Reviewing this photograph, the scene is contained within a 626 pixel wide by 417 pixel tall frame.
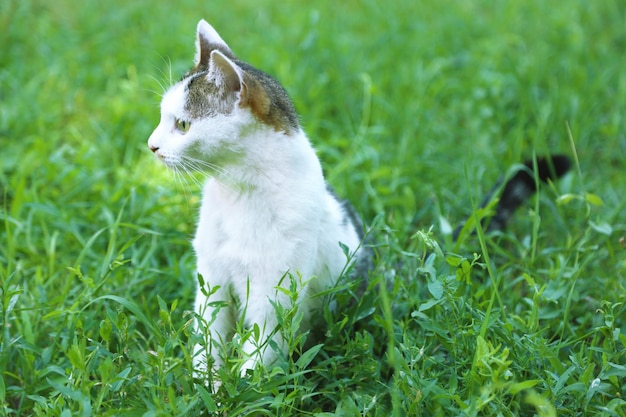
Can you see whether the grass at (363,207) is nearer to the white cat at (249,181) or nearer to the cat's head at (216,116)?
the white cat at (249,181)

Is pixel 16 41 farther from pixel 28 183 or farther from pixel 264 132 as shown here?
pixel 264 132

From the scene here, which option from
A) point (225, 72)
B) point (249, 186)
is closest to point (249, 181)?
point (249, 186)

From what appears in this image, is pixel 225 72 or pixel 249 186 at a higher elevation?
pixel 225 72

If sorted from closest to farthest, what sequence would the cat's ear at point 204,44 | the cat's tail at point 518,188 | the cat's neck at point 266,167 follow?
the cat's neck at point 266,167 → the cat's ear at point 204,44 → the cat's tail at point 518,188

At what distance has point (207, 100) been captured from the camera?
6.07 ft

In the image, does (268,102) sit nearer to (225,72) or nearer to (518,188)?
(225,72)

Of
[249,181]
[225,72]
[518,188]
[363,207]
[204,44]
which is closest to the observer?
[225,72]

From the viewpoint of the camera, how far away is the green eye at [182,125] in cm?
188

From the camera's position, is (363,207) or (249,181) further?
(363,207)

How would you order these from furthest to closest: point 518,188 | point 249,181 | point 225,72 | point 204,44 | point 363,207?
1. point 363,207
2. point 518,188
3. point 204,44
4. point 249,181
5. point 225,72

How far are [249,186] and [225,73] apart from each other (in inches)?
12.2

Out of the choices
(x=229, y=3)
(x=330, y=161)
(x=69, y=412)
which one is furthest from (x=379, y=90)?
(x=69, y=412)

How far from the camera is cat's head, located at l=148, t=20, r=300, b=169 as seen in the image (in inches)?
71.6

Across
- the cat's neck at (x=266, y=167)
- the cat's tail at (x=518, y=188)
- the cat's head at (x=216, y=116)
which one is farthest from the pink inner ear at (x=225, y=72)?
the cat's tail at (x=518, y=188)
